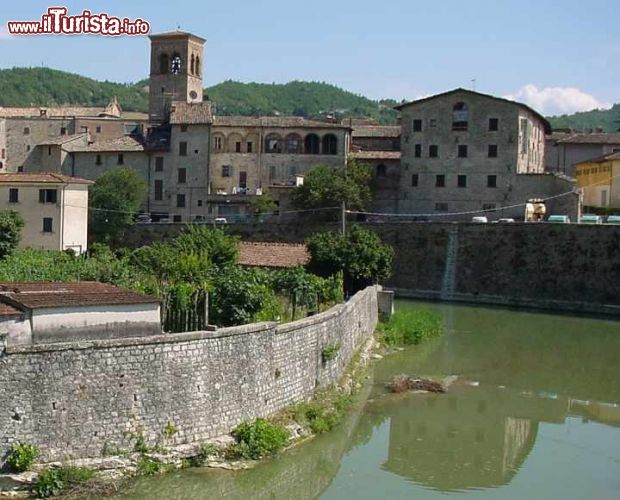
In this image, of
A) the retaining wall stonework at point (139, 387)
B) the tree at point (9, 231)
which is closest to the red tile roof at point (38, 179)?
the tree at point (9, 231)

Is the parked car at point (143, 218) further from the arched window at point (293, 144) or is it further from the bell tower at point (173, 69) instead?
the bell tower at point (173, 69)

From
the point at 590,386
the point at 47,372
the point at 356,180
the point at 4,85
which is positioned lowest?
the point at 590,386

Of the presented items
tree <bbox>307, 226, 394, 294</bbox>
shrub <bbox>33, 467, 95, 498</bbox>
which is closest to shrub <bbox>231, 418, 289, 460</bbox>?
shrub <bbox>33, 467, 95, 498</bbox>

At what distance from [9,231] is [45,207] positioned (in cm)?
417

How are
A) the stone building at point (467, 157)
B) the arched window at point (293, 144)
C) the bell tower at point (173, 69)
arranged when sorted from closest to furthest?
the stone building at point (467, 157) → the arched window at point (293, 144) → the bell tower at point (173, 69)

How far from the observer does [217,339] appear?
59.6ft

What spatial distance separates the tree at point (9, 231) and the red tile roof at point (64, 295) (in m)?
16.2

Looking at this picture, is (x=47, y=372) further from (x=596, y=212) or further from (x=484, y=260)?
(x=596, y=212)

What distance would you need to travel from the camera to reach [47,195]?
137 ft

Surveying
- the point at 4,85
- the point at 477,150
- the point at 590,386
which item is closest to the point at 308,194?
the point at 477,150

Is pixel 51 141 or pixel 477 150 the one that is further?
pixel 51 141

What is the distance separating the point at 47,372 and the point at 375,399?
10.6 m

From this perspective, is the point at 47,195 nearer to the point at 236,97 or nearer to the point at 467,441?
the point at 467,441

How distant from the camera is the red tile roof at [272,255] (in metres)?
38.5
